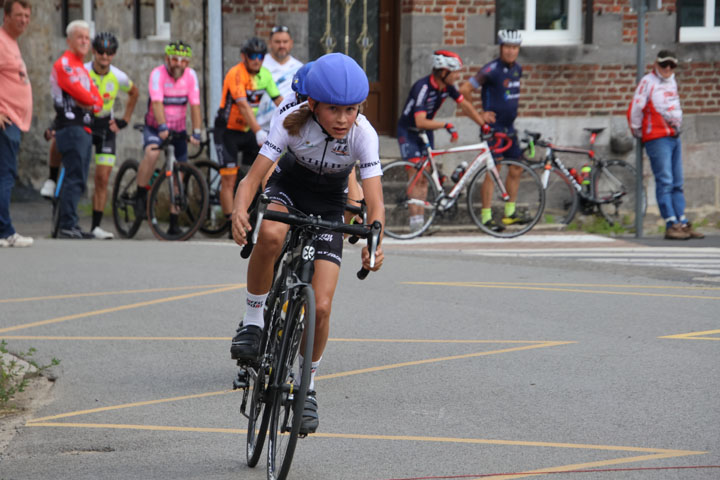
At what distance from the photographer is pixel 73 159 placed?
13797 millimetres

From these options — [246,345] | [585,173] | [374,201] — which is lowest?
[246,345]

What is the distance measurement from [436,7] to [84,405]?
10939 mm

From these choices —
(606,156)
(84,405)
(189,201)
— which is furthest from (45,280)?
(606,156)

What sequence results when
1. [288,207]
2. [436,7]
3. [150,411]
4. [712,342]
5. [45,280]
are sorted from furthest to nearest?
1. [436,7]
2. [45,280]
3. [712,342]
4. [150,411]
5. [288,207]

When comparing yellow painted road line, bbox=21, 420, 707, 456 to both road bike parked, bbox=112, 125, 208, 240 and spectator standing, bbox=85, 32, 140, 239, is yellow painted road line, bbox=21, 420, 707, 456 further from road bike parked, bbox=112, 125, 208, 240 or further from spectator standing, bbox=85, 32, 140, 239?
spectator standing, bbox=85, 32, 140, 239

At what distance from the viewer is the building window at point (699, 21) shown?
17484 mm

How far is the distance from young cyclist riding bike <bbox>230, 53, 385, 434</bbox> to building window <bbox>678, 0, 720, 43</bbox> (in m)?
12.6

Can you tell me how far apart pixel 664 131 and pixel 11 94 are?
7.21 m

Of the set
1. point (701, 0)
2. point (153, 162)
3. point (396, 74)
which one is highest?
point (701, 0)

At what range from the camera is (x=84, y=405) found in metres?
6.78

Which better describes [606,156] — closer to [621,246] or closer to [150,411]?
[621,246]

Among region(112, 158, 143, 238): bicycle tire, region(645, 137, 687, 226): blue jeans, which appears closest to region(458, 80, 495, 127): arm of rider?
region(645, 137, 687, 226): blue jeans

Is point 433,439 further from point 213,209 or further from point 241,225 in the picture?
point 213,209

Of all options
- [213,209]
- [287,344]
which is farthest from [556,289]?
[213,209]
